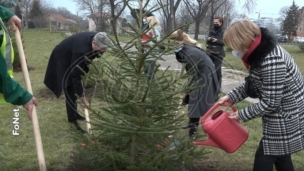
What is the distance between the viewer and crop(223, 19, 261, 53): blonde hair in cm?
280

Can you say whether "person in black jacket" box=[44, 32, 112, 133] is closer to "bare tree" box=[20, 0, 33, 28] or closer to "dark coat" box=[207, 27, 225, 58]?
"dark coat" box=[207, 27, 225, 58]

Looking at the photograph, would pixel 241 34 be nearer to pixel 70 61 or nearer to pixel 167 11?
pixel 167 11

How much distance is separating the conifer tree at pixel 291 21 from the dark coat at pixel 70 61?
159ft

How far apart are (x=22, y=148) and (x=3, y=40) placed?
221 centimetres

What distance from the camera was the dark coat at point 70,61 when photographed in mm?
4762

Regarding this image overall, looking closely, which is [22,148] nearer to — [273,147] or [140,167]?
[140,167]

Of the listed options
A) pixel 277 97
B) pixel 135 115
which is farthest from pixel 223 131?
pixel 135 115

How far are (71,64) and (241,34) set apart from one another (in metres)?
2.79

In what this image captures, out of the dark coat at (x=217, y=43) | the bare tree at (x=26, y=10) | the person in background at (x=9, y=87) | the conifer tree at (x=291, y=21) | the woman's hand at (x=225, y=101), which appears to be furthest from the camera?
the conifer tree at (x=291, y=21)

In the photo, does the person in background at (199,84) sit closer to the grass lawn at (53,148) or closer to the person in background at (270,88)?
the grass lawn at (53,148)

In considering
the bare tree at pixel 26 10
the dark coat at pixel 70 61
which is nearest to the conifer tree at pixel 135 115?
the dark coat at pixel 70 61

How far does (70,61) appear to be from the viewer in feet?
16.8

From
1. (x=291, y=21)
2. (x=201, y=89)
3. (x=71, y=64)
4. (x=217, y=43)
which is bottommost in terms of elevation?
(x=201, y=89)

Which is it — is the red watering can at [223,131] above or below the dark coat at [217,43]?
below
